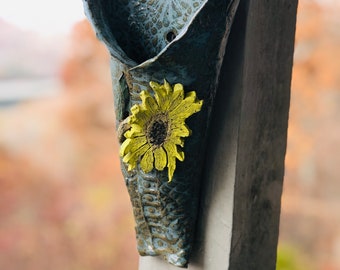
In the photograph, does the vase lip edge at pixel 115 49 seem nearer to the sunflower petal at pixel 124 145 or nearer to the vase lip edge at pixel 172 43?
the vase lip edge at pixel 172 43

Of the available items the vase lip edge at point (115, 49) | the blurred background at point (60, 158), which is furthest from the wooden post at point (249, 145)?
the blurred background at point (60, 158)

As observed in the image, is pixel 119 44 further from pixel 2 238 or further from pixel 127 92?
pixel 2 238

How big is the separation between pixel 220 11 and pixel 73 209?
996 mm

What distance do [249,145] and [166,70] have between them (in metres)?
0.15

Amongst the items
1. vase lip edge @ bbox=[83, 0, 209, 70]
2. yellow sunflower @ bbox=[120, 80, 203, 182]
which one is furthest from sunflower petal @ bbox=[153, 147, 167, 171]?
vase lip edge @ bbox=[83, 0, 209, 70]

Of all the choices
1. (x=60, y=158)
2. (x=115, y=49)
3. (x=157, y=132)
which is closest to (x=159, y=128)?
(x=157, y=132)

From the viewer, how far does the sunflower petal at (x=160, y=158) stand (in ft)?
2.46

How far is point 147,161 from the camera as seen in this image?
759 mm

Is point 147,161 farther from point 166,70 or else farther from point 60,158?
point 60,158

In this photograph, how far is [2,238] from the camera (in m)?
1.50

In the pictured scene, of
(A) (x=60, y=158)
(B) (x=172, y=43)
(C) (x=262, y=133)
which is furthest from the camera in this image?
(A) (x=60, y=158)

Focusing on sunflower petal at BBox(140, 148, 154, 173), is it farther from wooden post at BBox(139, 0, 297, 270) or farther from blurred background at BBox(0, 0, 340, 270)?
blurred background at BBox(0, 0, 340, 270)

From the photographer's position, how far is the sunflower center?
2.44ft

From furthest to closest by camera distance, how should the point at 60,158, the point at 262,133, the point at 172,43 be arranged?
the point at 60,158 → the point at 262,133 → the point at 172,43
